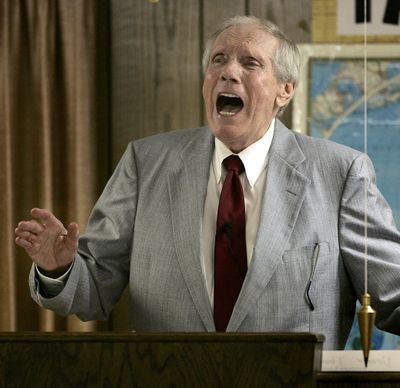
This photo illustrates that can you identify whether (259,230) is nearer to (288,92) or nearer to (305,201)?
(305,201)

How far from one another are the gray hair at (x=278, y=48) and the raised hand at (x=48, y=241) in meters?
0.68

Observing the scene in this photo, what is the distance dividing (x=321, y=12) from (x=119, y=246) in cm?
124

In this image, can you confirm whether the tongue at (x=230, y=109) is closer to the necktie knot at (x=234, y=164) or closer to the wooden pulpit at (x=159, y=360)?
the necktie knot at (x=234, y=164)

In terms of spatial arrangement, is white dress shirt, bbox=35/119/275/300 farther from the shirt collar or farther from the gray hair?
the gray hair

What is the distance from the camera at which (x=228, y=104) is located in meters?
2.49

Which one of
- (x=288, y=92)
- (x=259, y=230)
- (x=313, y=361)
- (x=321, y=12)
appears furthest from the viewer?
(x=321, y=12)

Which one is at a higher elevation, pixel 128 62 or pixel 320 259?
pixel 128 62

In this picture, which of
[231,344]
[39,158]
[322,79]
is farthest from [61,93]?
[231,344]

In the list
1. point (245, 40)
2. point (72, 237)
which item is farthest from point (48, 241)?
point (245, 40)

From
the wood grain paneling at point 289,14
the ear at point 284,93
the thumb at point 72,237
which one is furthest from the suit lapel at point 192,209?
the wood grain paneling at point 289,14

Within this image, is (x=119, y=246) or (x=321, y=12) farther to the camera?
(x=321, y=12)

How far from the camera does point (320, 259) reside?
7.56ft

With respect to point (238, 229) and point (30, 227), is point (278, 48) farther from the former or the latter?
point (30, 227)

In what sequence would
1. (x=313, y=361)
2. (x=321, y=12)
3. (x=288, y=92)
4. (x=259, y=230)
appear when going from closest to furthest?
(x=313, y=361) < (x=259, y=230) < (x=288, y=92) < (x=321, y=12)
